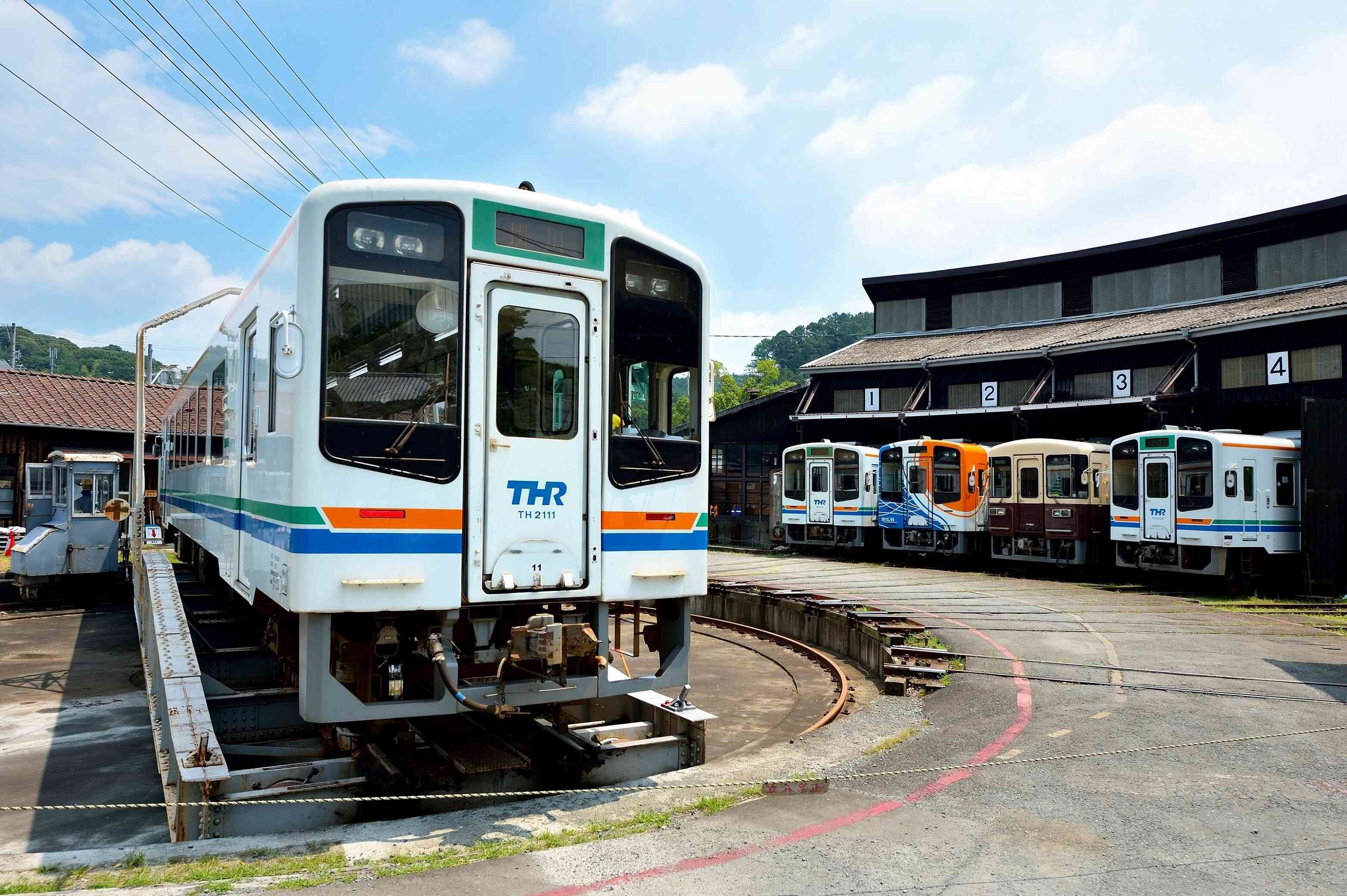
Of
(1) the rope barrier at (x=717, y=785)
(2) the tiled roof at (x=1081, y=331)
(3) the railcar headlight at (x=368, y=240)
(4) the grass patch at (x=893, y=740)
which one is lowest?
(4) the grass patch at (x=893, y=740)

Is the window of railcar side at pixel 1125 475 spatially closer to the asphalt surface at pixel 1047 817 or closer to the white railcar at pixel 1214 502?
the white railcar at pixel 1214 502

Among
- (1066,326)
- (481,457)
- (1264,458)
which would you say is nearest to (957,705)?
(481,457)

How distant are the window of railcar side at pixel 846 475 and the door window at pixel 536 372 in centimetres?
2050

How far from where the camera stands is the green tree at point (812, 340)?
98688 millimetres

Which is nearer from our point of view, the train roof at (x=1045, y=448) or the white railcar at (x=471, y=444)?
the white railcar at (x=471, y=444)

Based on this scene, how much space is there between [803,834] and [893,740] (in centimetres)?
228

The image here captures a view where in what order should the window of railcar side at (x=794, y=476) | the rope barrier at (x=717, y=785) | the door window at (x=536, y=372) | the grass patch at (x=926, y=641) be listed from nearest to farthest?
the rope barrier at (x=717, y=785) → the door window at (x=536, y=372) → the grass patch at (x=926, y=641) → the window of railcar side at (x=794, y=476)

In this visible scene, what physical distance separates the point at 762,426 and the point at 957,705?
26.4 m

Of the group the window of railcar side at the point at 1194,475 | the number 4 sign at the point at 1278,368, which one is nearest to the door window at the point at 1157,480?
the window of railcar side at the point at 1194,475

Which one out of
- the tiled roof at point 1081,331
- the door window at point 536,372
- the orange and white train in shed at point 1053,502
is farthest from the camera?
the tiled roof at point 1081,331

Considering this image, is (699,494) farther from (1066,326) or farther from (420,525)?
(1066,326)

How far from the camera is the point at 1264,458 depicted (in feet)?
57.1

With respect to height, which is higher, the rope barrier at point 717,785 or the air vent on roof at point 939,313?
the air vent on roof at point 939,313

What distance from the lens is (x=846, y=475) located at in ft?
84.7
